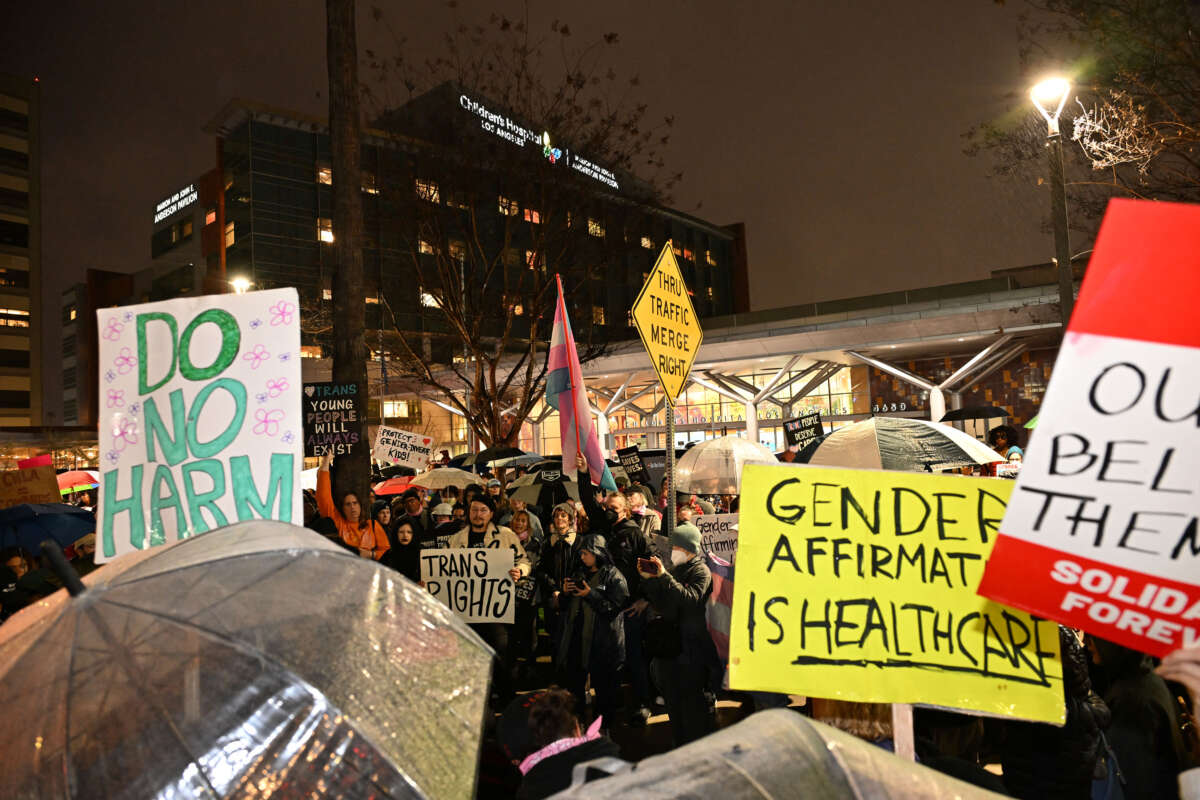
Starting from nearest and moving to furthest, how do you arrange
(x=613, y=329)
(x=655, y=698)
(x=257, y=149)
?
(x=655, y=698) < (x=613, y=329) < (x=257, y=149)

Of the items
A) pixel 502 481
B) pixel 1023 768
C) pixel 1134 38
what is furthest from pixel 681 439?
pixel 1023 768

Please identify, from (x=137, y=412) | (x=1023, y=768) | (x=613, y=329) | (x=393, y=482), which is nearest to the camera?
(x=1023, y=768)

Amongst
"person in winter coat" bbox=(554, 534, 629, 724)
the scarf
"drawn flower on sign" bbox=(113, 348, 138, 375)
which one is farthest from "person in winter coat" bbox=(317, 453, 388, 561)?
the scarf

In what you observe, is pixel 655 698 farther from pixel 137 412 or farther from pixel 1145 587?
pixel 1145 587

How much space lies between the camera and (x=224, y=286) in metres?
58.2

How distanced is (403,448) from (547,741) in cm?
1047

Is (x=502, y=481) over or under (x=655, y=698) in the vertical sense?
over

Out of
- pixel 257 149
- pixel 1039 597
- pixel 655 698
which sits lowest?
pixel 655 698

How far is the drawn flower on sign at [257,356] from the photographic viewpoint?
3805mm

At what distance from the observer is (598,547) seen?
6500mm

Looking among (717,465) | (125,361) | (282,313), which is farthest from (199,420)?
(717,465)

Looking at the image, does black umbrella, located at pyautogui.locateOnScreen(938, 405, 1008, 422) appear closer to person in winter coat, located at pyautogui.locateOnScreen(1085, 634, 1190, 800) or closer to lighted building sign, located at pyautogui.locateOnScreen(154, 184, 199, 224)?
person in winter coat, located at pyautogui.locateOnScreen(1085, 634, 1190, 800)

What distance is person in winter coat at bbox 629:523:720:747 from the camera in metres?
5.60

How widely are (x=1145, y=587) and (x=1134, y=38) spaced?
12.4 metres
